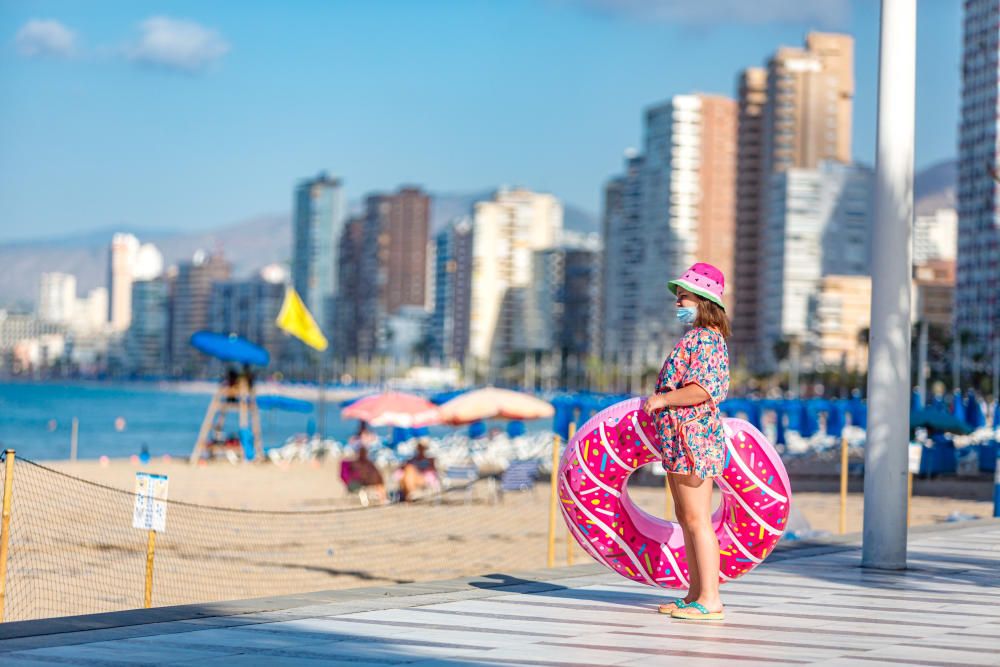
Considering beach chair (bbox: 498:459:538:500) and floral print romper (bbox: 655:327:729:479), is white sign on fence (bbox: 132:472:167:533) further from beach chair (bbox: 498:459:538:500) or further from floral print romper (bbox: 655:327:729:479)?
beach chair (bbox: 498:459:538:500)

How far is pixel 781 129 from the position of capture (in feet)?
544

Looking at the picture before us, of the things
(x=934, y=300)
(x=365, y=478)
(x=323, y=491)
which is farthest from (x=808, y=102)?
(x=365, y=478)

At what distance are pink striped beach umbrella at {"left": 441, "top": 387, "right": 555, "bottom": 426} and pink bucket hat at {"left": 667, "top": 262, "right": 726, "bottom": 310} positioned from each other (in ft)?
58.5

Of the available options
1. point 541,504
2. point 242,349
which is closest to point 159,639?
point 541,504

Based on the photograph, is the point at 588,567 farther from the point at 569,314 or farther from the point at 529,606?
the point at 569,314

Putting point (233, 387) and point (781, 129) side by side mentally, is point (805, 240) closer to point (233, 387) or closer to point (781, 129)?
point (781, 129)

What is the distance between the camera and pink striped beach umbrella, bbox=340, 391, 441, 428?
2650 cm

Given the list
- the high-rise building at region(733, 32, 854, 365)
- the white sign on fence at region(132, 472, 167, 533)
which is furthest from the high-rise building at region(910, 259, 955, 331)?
the white sign on fence at region(132, 472, 167, 533)

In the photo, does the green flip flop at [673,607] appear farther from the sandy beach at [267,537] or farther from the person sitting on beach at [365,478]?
the person sitting on beach at [365,478]

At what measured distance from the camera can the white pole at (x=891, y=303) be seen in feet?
32.3

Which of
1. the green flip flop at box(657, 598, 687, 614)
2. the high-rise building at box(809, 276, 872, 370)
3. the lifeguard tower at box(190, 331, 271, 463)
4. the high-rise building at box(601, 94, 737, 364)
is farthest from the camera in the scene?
the high-rise building at box(601, 94, 737, 364)

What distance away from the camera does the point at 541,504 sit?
25875 mm

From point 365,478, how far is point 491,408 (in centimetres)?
230

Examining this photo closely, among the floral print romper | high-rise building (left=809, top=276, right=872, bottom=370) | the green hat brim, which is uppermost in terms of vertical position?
high-rise building (left=809, top=276, right=872, bottom=370)
